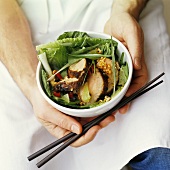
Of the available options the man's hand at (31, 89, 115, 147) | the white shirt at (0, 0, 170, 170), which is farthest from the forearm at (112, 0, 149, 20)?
the man's hand at (31, 89, 115, 147)

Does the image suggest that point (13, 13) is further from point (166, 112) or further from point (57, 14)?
point (166, 112)

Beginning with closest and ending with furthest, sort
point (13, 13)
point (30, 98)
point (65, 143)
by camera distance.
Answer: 1. point (65, 143)
2. point (30, 98)
3. point (13, 13)

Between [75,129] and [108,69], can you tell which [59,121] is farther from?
[108,69]

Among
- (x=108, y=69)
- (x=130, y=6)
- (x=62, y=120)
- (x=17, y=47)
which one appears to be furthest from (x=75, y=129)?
(x=130, y=6)

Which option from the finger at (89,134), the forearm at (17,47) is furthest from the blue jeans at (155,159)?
the forearm at (17,47)

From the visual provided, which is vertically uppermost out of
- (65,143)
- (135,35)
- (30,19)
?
(30,19)

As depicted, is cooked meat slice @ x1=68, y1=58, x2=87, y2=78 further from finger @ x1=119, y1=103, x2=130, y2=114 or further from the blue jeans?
the blue jeans

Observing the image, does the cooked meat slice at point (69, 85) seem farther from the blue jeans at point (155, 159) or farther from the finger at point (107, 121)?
the blue jeans at point (155, 159)

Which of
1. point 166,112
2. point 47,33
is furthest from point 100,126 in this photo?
point 47,33
